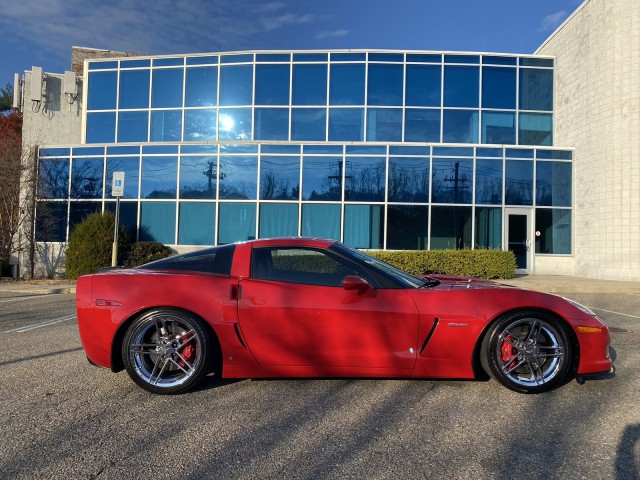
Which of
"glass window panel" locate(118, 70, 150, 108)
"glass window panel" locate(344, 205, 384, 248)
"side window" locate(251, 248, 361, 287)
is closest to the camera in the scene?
"side window" locate(251, 248, 361, 287)

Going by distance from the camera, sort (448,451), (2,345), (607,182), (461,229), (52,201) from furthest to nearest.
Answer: (52,201)
(461,229)
(607,182)
(2,345)
(448,451)

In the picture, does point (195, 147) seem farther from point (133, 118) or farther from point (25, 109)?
point (25, 109)

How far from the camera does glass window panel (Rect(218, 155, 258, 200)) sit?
16.6 m

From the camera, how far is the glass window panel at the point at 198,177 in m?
16.7

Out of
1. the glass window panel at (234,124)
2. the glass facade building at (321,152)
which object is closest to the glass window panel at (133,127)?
the glass facade building at (321,152)

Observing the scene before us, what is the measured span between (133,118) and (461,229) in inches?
528

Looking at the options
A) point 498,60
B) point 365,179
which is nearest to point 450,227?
point 365,179

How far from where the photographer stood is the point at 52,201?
1730 cm

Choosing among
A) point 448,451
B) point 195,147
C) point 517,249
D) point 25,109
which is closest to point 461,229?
point 517,249

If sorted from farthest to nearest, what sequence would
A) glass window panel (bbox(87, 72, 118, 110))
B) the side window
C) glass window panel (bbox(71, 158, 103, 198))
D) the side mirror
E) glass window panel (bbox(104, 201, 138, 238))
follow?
glass window panel (bbox(87, 72, 118, 110)) < glass window panel (bbox(71, 158, 103, 198)) < glass window panel (bbox(104, 201, 138, 238)) < the side window < the side mirror

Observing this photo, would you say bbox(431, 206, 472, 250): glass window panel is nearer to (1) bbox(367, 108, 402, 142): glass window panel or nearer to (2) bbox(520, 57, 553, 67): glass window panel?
(1) bbox(367, 108, 402, 142): glass window panel

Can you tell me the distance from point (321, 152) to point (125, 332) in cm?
1342

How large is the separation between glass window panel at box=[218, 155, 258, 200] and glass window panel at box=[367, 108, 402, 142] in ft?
15.0

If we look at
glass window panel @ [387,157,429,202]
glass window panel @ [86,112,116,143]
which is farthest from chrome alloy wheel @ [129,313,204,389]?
glass window panel @ [86,112,116,143]
